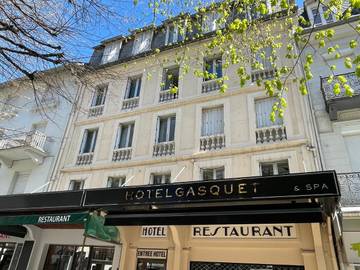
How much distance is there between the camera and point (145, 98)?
13094mm

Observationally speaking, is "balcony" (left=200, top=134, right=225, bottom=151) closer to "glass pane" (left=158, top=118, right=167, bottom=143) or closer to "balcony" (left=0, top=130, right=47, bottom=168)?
"glass pane" (left=158, top=118, right=167, bottom=143)

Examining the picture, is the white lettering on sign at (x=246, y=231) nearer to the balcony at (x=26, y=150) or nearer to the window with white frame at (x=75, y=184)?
the window with white frame at (x=75, y=184)

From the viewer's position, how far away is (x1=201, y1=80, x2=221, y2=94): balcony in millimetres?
11716

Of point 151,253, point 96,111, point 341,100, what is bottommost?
point 151,253

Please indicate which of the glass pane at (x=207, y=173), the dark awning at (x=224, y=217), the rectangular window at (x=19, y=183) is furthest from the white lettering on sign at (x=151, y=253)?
the rectangular window at (x=19, y=183)

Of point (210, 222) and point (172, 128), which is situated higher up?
point (172, 128)

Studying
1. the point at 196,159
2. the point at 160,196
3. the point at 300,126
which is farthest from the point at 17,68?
the point at 300,126

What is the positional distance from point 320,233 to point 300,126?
3.65 meters

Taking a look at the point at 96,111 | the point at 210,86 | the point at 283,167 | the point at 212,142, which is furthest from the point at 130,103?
the point at 283,167

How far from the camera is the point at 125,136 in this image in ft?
42.0

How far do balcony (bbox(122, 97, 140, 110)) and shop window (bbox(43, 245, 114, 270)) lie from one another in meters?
6.36

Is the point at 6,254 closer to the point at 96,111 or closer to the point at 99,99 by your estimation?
the point at 96,111

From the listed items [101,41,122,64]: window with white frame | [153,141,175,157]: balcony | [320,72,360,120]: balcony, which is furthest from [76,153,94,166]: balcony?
[320,72,360,120]: balcony

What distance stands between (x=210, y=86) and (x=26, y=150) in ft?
29.6
